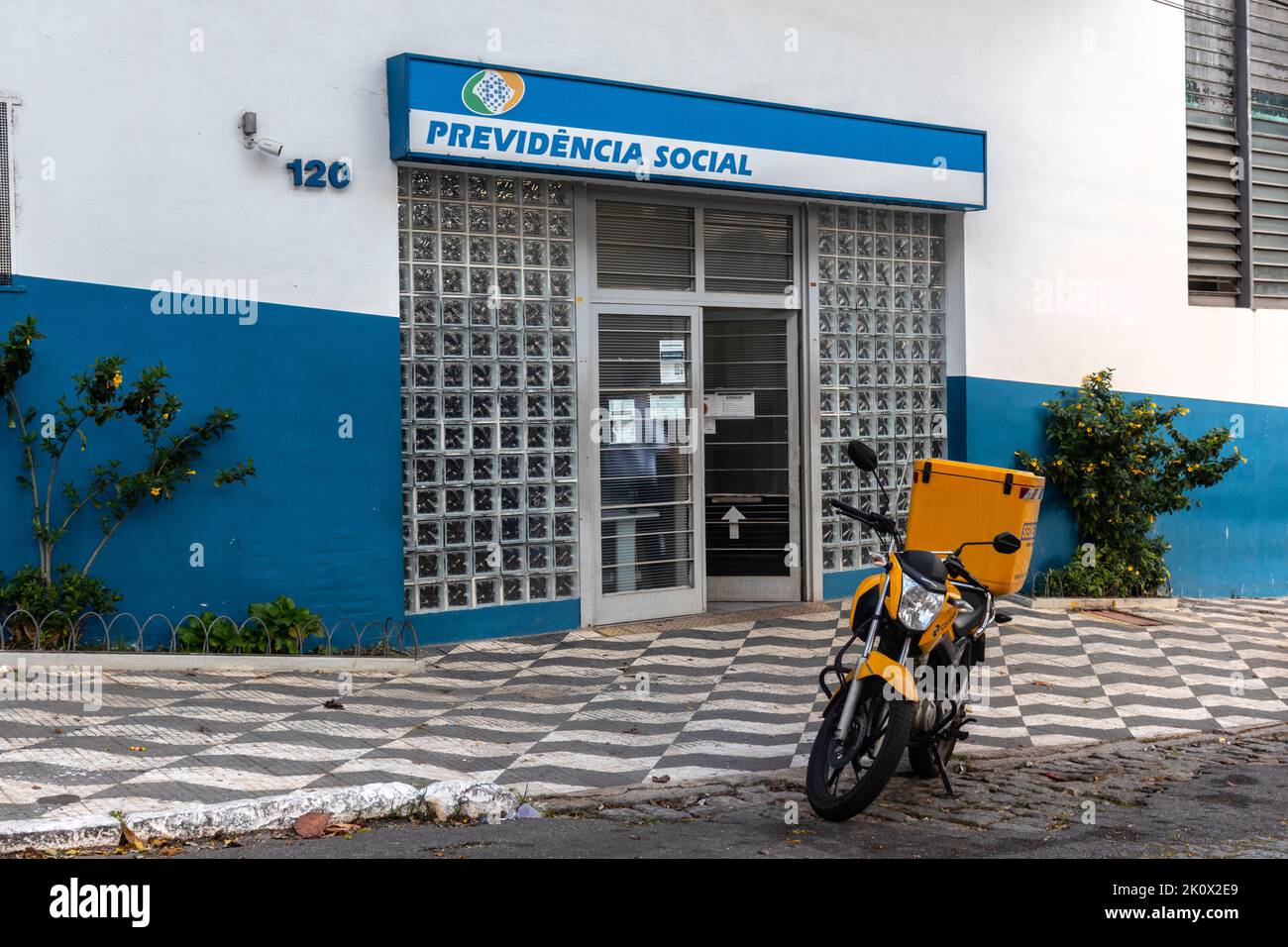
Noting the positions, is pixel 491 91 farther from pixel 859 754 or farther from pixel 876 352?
pixel 859 754

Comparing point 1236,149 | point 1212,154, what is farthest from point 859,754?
point 1236,149

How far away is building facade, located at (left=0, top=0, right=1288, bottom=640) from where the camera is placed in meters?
8.04

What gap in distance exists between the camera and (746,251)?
10.8 m

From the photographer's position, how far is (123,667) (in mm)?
7734

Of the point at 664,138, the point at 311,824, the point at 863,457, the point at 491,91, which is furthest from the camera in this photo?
the point at 664,138

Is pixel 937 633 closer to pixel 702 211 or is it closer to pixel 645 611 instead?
pixel 645 611

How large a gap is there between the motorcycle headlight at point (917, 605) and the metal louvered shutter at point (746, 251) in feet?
17.3

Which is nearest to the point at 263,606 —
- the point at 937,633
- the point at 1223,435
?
the point at 937,633

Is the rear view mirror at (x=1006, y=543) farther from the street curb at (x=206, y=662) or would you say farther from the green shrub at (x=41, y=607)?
the green shrub at (x=41, y=607)

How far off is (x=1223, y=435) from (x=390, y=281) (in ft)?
23.9

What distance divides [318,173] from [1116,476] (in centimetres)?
705

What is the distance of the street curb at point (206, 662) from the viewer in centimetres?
754

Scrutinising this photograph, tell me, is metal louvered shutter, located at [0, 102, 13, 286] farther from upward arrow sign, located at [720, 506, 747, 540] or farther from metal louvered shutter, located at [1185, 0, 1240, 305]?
metal louvered shutter, located at [1185, 0, 1240, 305]

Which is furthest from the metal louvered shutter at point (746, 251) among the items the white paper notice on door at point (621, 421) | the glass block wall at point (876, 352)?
the white paper notice on door at point (621, 421)
